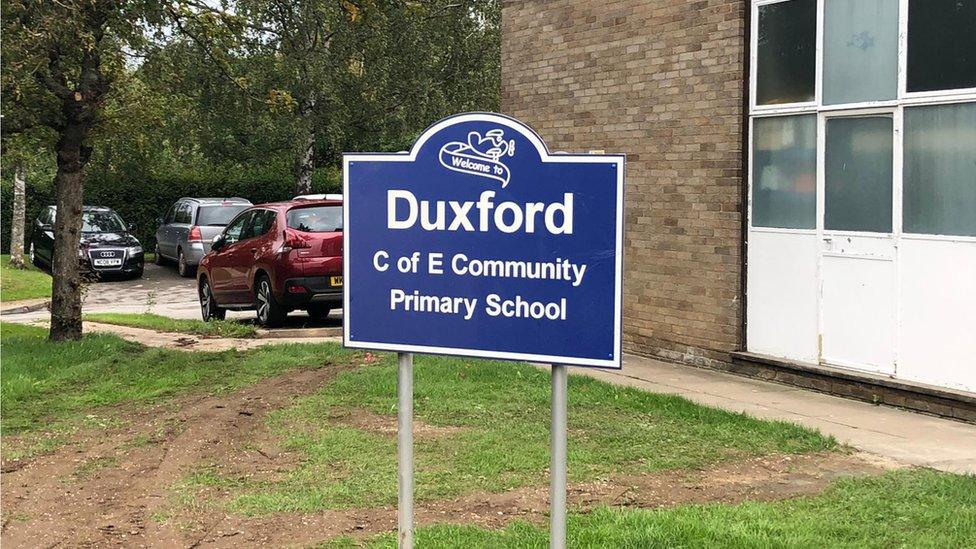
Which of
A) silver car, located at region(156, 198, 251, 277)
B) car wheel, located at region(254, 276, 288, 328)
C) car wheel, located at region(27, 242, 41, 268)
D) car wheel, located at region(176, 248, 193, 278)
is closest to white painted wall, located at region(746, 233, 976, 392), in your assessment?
car wheel, located at region(254, 276, 288, 328)

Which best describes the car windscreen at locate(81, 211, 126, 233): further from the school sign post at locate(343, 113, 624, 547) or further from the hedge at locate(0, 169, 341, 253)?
the school sign post at locate(343, 113, 624, 547)

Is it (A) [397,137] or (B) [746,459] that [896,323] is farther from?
(A) [397,137]

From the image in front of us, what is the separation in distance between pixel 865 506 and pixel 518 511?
5.84 ft

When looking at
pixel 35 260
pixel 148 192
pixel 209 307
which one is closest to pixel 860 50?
pixel 209 307

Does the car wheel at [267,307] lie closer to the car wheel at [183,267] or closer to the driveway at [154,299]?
the driveway at [154,299]

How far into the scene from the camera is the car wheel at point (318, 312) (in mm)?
15675

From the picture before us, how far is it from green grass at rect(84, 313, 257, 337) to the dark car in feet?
30.3

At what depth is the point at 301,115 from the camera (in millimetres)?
31203

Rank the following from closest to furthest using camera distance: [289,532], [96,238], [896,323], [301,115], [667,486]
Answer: [289,532], [667,486], [896,323], [96,238], [301,115]

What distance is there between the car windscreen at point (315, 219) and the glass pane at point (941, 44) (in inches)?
316

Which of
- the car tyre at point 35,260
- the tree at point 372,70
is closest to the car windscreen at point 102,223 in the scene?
the car tyre at point 35,260

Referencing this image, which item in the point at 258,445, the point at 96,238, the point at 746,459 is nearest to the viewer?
the point at 746,459

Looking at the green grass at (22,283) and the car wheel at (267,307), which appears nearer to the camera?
the car wheel at (267,307)

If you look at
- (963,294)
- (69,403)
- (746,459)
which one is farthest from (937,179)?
(69,403)
